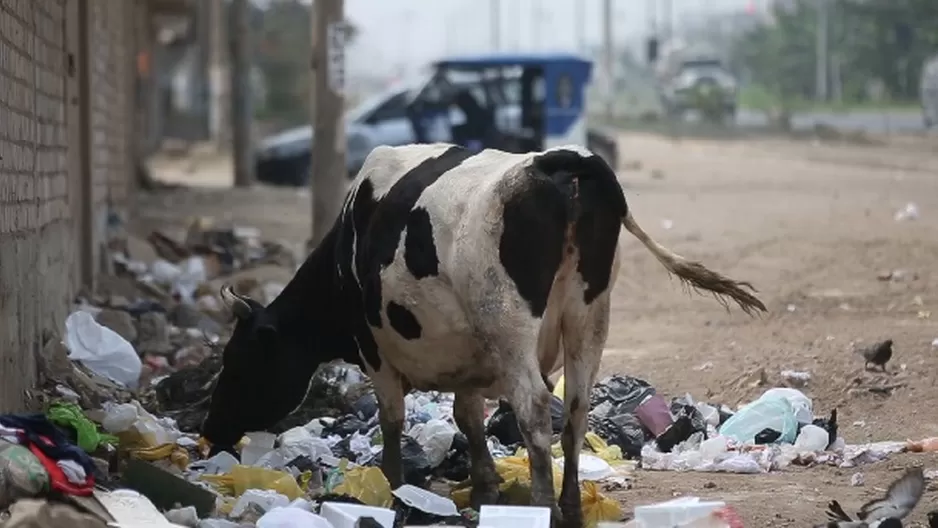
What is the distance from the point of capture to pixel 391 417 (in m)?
7.58

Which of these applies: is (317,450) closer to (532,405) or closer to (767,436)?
(532,405)

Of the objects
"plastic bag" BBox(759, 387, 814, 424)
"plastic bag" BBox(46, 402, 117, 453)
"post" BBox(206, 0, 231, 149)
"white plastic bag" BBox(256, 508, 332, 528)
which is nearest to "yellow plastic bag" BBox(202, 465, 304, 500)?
"plastic bag" BBox(46, 402, 117, 453)

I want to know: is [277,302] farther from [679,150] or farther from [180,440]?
[679,150]

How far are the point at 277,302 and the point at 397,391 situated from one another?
895mm

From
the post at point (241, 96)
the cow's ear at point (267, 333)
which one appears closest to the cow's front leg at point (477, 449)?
the cow's ear at point (267, 333)

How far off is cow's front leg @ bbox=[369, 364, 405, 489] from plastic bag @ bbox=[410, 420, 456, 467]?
0.55 m

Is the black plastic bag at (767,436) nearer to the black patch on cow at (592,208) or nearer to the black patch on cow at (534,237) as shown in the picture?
the black patch on cow at (592,208)

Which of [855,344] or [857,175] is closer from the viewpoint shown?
[855,344]

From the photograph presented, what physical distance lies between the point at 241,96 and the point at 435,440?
23.4m

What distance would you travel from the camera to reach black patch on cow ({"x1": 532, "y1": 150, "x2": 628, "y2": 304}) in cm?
674

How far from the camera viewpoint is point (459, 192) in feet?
22.5

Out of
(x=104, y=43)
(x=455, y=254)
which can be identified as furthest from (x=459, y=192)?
(x=104, y=43)

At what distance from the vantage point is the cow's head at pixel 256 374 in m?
8.05

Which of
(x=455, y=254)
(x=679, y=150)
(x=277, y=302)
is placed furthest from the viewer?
(x=679, y=150)
